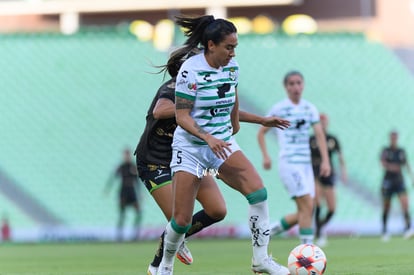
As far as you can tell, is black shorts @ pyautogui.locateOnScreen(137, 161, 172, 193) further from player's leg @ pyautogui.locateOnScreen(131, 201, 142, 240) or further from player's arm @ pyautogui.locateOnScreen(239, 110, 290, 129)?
player's leg @ pyautogui.locateOnScreen(131, 201, 142, 240)

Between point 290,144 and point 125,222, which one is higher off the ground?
point 290,144

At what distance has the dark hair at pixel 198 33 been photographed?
25.2 feet

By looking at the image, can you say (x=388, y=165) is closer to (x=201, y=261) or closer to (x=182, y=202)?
(x=201, y=261)

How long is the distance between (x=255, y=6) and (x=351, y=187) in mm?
9230

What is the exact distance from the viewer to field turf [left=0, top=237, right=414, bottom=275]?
403 inches

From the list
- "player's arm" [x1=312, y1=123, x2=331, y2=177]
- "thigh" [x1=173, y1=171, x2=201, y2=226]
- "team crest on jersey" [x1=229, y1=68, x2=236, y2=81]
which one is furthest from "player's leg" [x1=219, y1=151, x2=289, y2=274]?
"player's arm" [x1=312, y1=123, x2=331, y2=177]

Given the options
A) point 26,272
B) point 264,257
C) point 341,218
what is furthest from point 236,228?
point 264,257

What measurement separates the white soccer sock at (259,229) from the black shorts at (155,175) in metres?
1.17

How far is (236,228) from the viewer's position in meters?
21.5

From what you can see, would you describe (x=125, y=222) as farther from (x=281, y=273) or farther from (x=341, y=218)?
(x=281, y=273)

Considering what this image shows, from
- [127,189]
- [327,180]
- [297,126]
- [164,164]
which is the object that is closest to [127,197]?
[127,189]

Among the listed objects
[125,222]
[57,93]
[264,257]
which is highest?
[264,257]

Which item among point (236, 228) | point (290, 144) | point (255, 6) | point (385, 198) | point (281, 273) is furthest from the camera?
point (255, 6)

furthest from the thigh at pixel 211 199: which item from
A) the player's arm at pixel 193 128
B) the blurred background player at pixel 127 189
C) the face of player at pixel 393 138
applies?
the blurred background player at pixel 127 189
